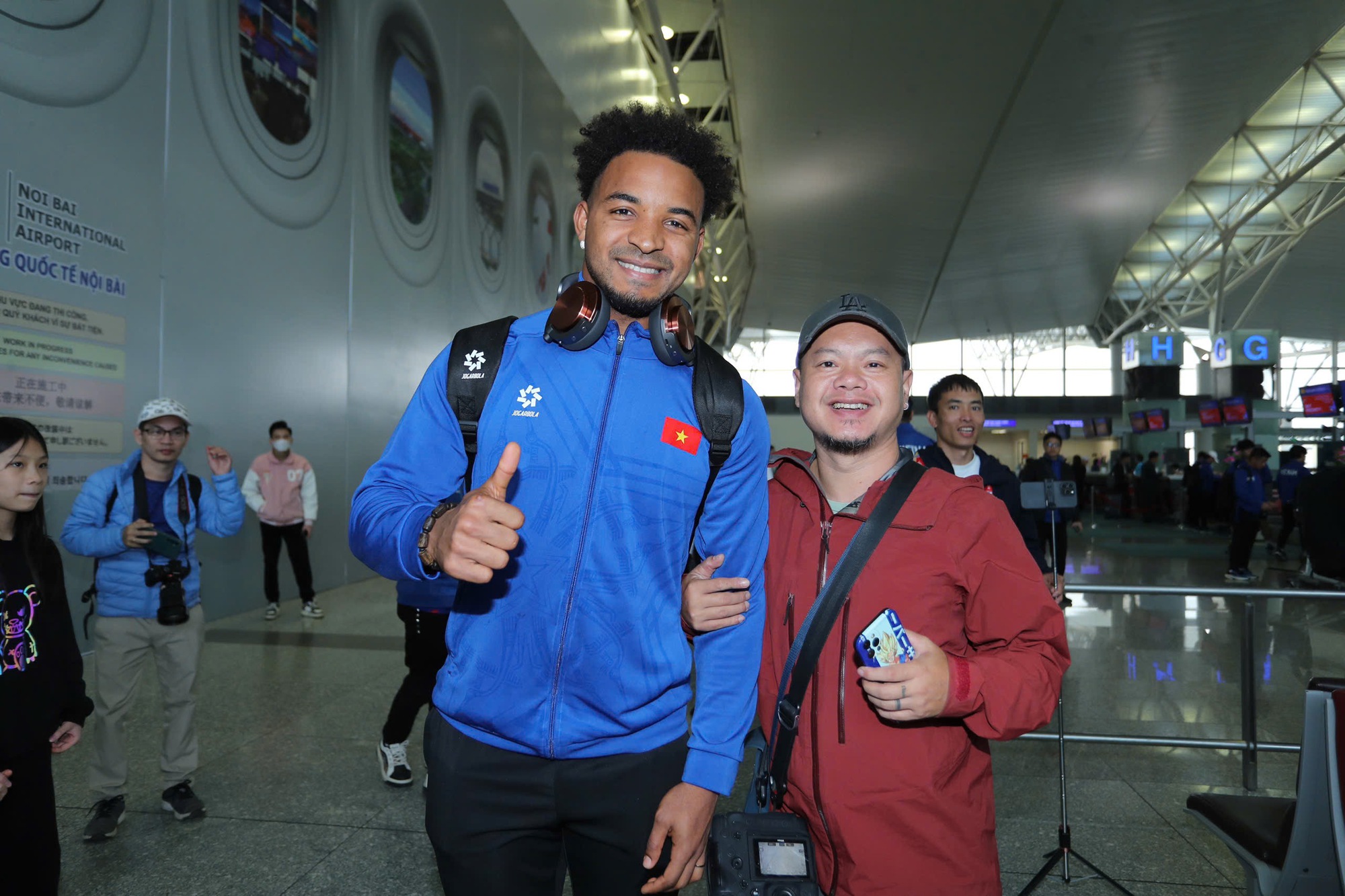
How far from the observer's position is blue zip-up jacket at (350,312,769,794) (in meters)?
1.39

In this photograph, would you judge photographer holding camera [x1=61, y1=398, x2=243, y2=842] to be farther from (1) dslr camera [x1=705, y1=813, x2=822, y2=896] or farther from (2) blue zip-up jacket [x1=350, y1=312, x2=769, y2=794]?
(1) dslr camera [x1=705, y1=813, x2=822, y2=896]

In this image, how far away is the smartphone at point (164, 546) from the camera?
11.6 ft

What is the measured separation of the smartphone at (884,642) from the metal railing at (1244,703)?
9.75 feet

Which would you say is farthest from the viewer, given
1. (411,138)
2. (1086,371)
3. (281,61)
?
(1086,371)

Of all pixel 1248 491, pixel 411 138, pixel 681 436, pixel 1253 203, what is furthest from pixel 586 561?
pixel 1253 203

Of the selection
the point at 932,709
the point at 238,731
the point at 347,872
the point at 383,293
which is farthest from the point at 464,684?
the point at 383,293

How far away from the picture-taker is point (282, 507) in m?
7.36

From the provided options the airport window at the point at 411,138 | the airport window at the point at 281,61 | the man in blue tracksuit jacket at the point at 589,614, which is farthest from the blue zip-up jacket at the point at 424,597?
the airport window at the point at 411,138

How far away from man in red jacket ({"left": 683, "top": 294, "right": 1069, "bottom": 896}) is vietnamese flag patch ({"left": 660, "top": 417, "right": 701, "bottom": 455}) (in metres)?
0.22

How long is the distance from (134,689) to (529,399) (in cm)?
318

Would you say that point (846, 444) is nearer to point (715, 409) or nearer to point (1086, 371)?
point (715, 409)

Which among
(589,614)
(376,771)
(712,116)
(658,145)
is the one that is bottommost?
(376,771)

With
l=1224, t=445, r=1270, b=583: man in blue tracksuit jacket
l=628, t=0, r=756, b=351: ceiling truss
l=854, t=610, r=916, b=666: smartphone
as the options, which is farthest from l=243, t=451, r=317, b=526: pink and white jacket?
l=1224, t=445, r=1270, b=583: man in blue tracksuit jacket

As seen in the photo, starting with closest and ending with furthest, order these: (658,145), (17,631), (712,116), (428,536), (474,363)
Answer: (428,536) < (474,363) < (658,145) < (17,631) < (712,116)
